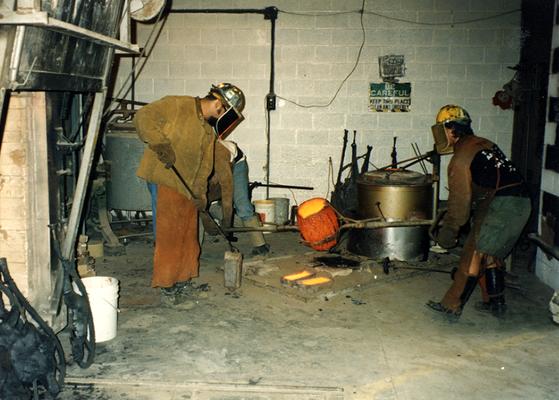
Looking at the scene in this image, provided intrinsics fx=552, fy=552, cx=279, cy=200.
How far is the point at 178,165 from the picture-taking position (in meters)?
4.95

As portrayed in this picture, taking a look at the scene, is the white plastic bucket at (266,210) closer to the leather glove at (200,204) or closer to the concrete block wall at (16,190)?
the leather glove at (200,204)

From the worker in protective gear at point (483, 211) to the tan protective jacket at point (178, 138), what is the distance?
88.0 inches

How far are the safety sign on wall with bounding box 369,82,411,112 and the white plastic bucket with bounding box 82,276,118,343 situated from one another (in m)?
5.62

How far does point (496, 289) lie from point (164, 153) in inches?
124

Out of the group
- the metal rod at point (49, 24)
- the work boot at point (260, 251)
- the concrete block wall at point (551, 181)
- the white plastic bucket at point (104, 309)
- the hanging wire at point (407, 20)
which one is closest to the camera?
the metal rod at point (49, 24)

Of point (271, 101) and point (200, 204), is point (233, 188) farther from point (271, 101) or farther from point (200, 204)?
point (271, 101)

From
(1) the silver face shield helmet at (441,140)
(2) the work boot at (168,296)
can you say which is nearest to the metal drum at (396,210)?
(1) the silver face shield helmet at (441,140)

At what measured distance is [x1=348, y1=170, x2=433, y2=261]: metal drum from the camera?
6129 mm

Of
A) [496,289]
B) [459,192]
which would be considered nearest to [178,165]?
[459,192]

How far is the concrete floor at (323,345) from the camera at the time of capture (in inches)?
137

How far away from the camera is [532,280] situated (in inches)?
233

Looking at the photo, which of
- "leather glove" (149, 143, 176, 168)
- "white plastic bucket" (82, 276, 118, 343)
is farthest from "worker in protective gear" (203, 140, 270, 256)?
"white plastic bucket" (82, 276, 118, 343)

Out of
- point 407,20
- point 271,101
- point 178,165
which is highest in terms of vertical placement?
point 407,20

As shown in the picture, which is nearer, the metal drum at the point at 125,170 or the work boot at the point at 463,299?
the work boot at the point at 463,299
